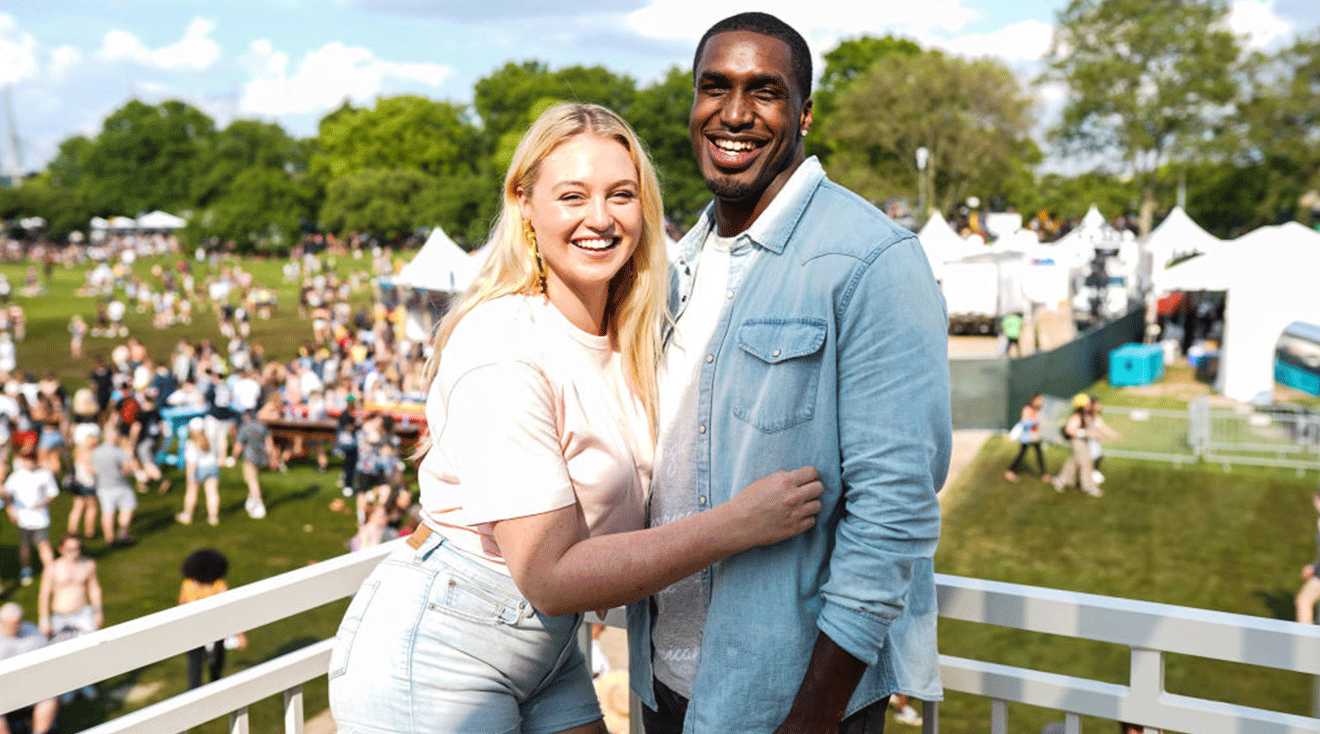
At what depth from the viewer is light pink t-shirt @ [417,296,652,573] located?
1.96m

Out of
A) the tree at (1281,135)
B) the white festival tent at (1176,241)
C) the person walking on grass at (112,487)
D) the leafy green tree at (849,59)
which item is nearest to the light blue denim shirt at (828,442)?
the person walking on grass at (112,487)

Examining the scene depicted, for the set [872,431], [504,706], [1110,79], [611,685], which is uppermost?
[1110,79]

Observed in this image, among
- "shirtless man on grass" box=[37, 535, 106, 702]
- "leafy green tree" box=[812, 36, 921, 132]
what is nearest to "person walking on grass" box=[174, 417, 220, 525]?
"shirtless man on grass" box=[37, 535, 106, 702]

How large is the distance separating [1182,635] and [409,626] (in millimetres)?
1601

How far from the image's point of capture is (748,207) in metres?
2.21

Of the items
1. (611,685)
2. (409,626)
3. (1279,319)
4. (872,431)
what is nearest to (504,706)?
(409,626)

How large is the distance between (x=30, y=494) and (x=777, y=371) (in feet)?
39.9

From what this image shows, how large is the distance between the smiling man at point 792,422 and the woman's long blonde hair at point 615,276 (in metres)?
0.07

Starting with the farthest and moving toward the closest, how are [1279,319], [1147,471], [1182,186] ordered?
[1182,186], [1279,319], [1147,471]

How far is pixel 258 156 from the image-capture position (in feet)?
281

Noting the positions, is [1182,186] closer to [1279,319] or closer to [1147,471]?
[1279,319]

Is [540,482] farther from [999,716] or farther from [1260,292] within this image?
[1260,292]

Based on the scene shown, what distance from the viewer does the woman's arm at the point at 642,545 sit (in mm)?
1919

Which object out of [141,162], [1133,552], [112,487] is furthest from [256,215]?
[1133,552]
